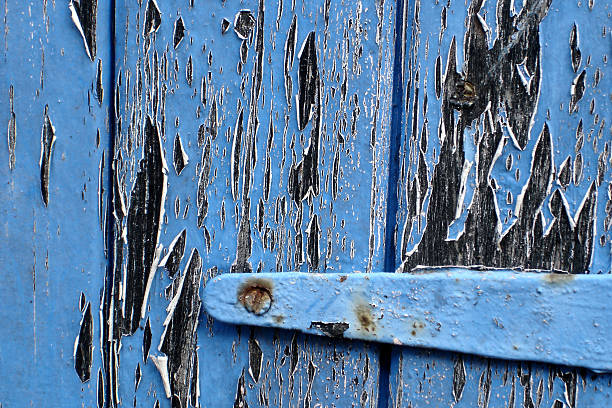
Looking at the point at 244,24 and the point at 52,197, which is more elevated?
the point at 244,24

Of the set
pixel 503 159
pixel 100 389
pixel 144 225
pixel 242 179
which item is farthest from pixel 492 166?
pixel 100 389

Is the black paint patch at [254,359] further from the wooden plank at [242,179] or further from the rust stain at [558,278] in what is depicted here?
the rust stain at [558,278]

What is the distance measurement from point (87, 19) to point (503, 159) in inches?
15.7

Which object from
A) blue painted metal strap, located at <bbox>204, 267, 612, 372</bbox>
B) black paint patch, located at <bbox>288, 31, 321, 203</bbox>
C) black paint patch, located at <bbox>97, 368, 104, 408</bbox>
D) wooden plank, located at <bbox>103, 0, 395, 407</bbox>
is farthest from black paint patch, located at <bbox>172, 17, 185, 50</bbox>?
black paint patch, located at <bbox>97, 368, 104, 408</bbox>

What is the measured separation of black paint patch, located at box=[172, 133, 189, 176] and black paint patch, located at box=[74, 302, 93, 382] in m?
0.16

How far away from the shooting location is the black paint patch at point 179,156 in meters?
0.47

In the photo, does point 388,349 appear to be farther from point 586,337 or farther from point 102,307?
point 102,307

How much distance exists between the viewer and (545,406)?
16.4 inches

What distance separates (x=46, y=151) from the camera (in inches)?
18.7

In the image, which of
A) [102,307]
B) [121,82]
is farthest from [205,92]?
[102,307]

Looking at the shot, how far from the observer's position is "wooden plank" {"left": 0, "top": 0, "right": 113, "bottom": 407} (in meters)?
0.47

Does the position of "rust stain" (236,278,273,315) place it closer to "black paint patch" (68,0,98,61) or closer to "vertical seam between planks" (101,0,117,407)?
"vertical seam between planks" (101,0,117,407)

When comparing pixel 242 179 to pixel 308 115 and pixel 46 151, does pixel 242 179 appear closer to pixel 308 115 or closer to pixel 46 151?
pixel 308 115

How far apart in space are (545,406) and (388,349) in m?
0.14
